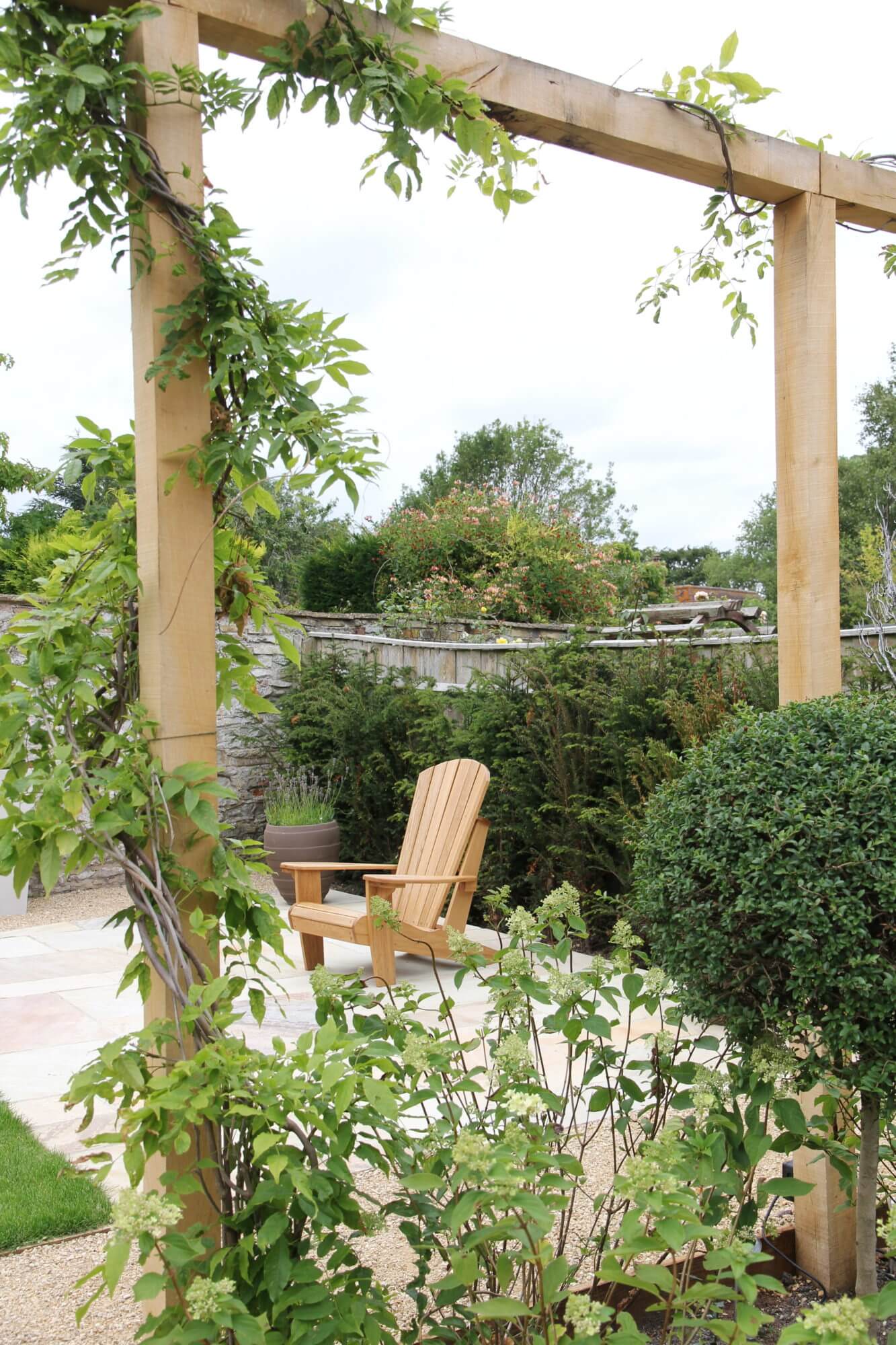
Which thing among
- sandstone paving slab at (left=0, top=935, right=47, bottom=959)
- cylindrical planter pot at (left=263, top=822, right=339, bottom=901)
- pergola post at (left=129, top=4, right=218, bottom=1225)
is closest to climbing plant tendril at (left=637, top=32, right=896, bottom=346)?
pergola post at (left=129, top=4, right=218, bottom=1225)

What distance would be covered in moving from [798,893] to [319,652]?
20.7ft

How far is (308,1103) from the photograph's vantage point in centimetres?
135

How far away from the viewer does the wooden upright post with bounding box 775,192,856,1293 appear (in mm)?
2250

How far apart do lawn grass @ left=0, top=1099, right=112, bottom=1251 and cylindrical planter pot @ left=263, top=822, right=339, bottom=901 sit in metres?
3.42

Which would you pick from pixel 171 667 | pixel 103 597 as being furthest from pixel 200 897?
pixel 103 597

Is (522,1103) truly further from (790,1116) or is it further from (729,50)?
(729,50)

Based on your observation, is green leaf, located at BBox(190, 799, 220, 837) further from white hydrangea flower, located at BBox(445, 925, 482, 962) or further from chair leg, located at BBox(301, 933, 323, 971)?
chair leg, located at BBox(301, 933, 323, 971)

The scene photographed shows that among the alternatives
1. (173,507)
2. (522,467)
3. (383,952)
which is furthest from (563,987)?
(522,467)

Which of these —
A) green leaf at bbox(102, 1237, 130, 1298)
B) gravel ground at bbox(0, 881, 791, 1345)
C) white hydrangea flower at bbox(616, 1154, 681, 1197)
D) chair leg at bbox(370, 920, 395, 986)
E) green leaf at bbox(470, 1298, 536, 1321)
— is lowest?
gravel ground at bbox(0, 881, 791, 1345)

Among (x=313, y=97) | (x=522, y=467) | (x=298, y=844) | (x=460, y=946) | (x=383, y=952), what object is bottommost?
(x=383, y=952)

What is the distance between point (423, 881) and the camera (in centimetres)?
416

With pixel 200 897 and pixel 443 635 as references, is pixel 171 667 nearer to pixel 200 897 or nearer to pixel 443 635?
pixel 200 897

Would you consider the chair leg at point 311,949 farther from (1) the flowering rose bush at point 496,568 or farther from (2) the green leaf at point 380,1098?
(1) the flowering rose bush at point 496,568

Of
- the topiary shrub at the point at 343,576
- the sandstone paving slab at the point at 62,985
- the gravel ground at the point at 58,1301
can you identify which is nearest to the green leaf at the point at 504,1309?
the gravel ground at the point at 58,1301
